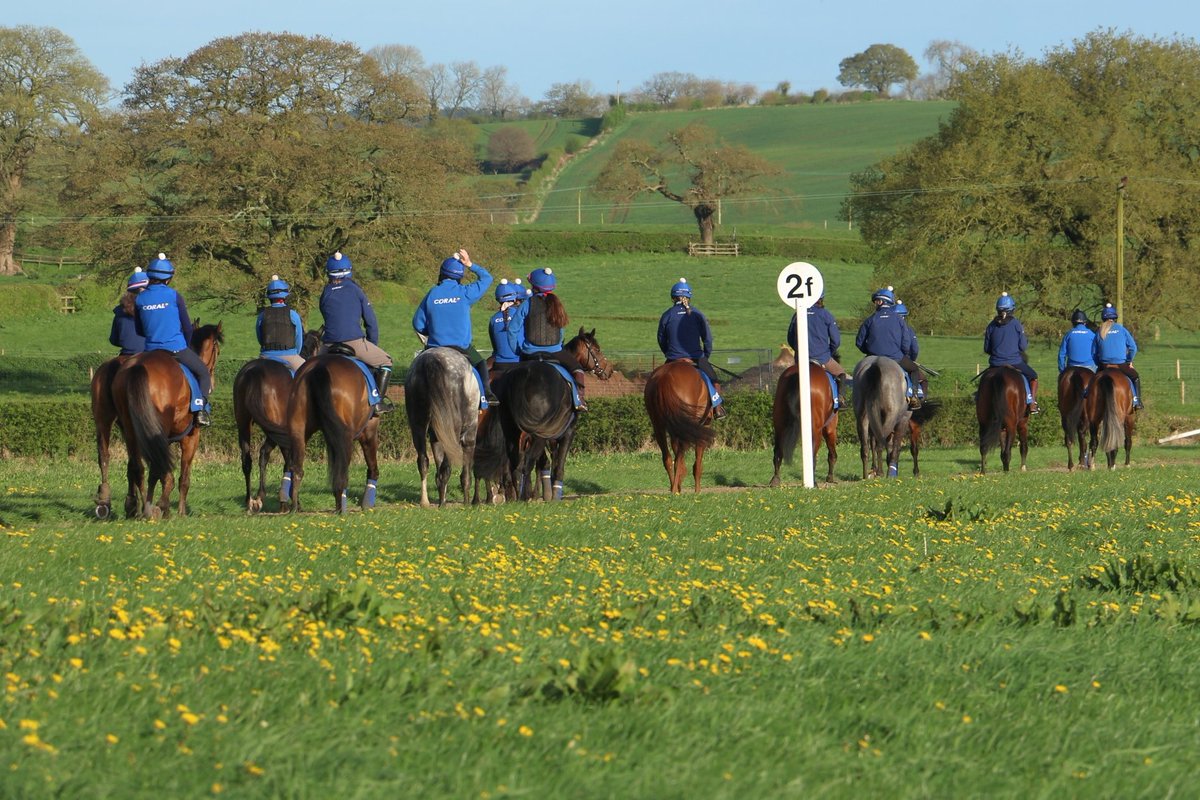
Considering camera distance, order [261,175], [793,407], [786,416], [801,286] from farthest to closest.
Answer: [261,175] < [786,416] < [793,407] < [801,286]

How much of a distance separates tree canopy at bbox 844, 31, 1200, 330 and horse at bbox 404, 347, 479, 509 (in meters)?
33.2

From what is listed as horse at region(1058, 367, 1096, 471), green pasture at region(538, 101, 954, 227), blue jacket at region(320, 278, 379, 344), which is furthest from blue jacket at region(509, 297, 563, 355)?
green pasture at region(538, 101, 954, 227)

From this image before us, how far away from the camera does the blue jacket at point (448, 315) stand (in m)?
16.1

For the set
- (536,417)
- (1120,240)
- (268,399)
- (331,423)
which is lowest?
(536,417)

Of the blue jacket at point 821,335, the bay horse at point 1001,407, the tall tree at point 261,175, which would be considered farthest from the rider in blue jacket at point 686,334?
the tall tree at point 261,175

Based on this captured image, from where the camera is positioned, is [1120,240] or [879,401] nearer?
[879,401]

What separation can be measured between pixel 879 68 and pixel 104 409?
15310cm

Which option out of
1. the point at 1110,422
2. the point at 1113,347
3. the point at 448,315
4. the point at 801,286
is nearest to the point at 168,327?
the point at 448,315

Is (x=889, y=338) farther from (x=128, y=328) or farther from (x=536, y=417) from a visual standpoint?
(x=128, y=328)

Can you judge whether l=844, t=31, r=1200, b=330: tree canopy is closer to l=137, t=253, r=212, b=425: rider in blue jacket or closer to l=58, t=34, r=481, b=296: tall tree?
l=58, t=34, r=481, b=296: tall tree

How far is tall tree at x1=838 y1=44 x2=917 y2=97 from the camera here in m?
160

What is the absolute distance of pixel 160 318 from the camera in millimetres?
14672

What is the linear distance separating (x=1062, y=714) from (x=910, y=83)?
524 ft

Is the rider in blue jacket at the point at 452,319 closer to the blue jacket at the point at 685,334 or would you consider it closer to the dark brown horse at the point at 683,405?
the dark brown horse at the point at 683,405
